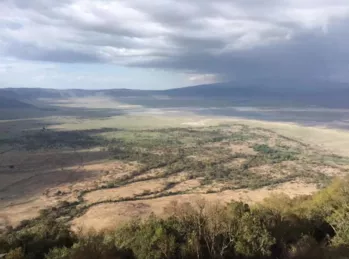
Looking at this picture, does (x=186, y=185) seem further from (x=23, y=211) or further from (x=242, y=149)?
(x=242, y=149)

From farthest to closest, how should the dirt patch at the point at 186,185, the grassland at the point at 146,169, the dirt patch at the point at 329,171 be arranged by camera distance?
the dirt patch at the point at 329,171 < the dirt patch at the point at 186,185 < the grassland at the point at 146,169

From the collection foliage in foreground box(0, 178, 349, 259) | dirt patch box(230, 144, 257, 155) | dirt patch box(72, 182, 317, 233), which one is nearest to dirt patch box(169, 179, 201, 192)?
dirt patch box(72, 182, 317, 233)

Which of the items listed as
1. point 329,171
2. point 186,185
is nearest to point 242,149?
point 329,171

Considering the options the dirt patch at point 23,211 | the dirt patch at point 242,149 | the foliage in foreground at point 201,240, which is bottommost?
the dirt patch at point 23,211

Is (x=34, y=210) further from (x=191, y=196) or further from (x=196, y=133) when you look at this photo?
(x=196, y=133)

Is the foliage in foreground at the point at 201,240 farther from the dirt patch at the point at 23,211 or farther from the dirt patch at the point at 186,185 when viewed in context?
the dirt patch at the point at 186,185

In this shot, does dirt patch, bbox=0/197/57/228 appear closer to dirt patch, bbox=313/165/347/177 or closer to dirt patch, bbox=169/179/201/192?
dirt patch, bbox=169/179/201/192

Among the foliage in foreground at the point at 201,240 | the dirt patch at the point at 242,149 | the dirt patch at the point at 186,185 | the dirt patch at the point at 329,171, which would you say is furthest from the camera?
the dirt patch at the point at 242,149

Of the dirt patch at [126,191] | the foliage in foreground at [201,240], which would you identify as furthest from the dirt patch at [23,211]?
the foliage in foreground at [201,240]
